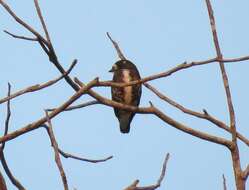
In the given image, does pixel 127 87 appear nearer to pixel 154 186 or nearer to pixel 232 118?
pixel 154 186

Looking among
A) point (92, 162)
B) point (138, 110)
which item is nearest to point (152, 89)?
point (138, 110)

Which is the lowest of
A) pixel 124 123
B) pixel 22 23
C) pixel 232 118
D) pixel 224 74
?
pixel 232 118

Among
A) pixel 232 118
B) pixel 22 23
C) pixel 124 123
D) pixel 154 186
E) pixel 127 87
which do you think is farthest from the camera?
pixel 124 123

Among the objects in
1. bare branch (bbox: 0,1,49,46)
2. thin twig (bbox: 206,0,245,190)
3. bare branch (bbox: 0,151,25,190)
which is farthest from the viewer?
bare branch (bbox: 0,1,49,46)

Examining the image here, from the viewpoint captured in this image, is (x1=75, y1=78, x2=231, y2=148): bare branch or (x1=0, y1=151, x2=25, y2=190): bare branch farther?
(x1=0, y1=151, x2=25, y2=190): bare branch

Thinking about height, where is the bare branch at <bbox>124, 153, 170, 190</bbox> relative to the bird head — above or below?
below

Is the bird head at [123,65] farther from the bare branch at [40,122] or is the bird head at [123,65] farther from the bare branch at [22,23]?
the bare branch at [40,122]

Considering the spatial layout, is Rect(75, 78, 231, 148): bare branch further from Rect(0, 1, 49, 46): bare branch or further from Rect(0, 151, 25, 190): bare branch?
Rect(0, 151, 25, 190): bare branch

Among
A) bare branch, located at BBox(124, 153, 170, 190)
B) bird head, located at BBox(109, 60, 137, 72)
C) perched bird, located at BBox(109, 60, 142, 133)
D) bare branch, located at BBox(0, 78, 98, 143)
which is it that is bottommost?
bare branch, located at BBox(124, 153, 170, 190)

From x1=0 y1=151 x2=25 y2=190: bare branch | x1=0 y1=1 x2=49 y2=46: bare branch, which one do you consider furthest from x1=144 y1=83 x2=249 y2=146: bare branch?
x1=0 y1=151 x2=25 y2=190: bare branch

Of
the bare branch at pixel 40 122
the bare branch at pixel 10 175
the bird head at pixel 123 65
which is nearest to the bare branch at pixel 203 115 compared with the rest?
the bare branch at pixel 40 122

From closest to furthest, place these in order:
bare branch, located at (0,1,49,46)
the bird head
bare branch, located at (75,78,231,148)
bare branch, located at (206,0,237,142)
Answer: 1. bare branch, located at (206,0,237,142)
2. bare branch, located at (75,78,231,148)
3. bare branch, located at (0,1,49,46)
4. the bird head

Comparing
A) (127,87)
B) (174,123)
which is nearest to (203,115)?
(174,123)

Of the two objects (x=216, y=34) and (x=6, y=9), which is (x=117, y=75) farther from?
(x=216, y=34)
